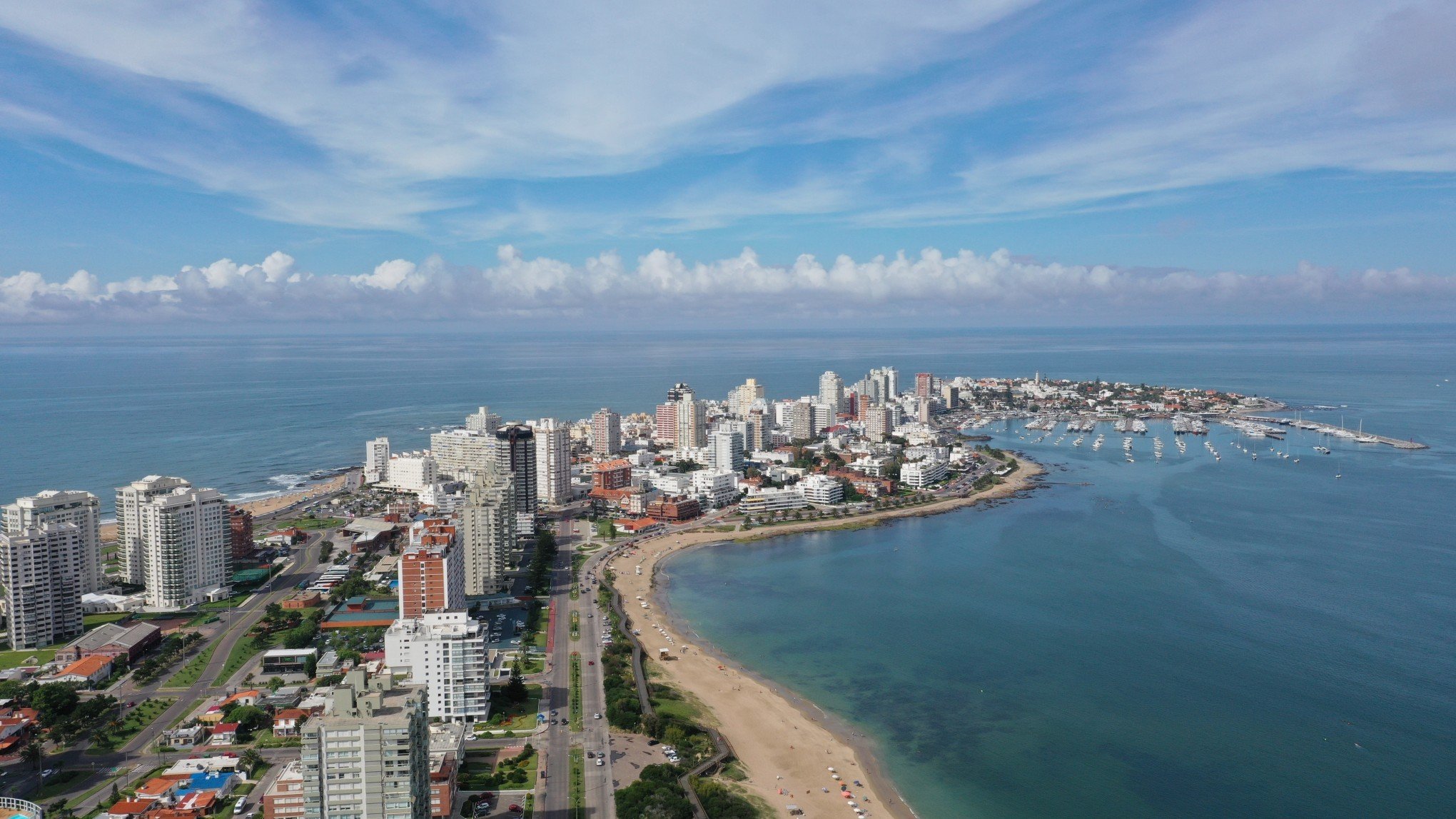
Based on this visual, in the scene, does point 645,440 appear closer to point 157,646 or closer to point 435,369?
point 157,646

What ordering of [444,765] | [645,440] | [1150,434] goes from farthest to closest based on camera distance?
1. [1150,434]
2. [645,440]
3. [444,765]

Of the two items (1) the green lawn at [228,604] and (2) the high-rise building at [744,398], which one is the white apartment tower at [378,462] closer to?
(1) the green lawn at [228,604]

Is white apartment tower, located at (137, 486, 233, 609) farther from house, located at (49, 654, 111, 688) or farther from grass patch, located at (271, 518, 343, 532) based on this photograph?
grass patch, located at (271, 518, 343, 532)

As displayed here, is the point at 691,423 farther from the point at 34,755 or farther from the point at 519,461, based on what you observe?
the point at 34,755

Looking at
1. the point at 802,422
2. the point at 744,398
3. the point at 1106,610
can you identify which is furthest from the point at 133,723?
the point at 744,398

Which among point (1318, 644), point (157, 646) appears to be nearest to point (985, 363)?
point (1318, 644)

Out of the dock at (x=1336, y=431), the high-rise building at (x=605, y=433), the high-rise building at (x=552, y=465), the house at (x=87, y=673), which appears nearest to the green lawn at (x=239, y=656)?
the house at (x=87, y=673)

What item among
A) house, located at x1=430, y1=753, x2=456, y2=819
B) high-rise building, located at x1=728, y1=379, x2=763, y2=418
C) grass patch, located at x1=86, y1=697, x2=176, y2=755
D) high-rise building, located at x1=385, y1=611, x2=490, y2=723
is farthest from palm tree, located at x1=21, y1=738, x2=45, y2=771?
high-rise building, located at x1=728, y1=379, x2=763, y2=418
